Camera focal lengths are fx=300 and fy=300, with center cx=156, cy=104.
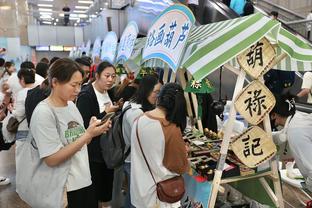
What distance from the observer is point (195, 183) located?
2.50 metres

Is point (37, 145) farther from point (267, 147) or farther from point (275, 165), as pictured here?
point (275, 165)

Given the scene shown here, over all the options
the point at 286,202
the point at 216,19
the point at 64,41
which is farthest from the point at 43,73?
the point at 64,41

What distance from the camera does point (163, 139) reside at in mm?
1954

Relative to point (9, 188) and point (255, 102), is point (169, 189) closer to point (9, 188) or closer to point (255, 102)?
point (255, 102)

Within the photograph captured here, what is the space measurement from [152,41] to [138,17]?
7766 millimetres

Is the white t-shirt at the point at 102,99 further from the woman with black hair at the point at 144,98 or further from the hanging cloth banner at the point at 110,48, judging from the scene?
the hanging cloth banner at the point at 110,48

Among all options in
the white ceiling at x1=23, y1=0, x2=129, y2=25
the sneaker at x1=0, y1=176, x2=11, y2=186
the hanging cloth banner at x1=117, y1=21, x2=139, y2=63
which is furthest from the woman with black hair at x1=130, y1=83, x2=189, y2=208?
the white ceiling at x1=23, y1=0, x2=129, y2=25

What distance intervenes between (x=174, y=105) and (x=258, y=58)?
2.31 feet

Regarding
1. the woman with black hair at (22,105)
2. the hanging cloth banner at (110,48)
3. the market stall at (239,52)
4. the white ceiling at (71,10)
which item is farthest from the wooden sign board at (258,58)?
the white ceiling at (71,10)

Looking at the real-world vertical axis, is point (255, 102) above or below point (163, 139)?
above

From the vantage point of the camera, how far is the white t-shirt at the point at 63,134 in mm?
1637

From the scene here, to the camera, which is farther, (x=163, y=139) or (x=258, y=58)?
(x=258, y=58)

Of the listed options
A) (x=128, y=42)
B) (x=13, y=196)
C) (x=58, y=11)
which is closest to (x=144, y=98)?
(x=128, y=42)

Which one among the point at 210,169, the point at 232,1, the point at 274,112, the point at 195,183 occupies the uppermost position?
the point at 232,1
